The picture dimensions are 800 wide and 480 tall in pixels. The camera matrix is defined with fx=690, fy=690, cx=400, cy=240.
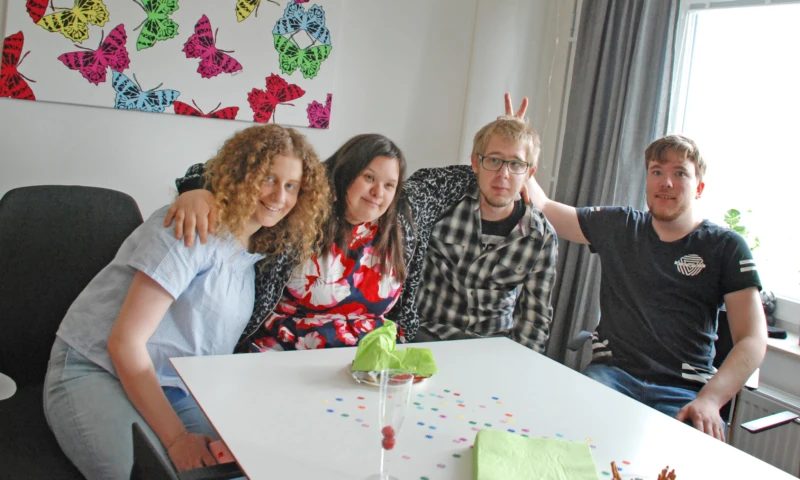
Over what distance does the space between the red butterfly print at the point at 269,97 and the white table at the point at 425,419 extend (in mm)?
1543

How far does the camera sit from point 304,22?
3.01 metres

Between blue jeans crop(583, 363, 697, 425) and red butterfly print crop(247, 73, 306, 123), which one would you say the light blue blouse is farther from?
red butterfly print crop(247, 73, 306, 123)

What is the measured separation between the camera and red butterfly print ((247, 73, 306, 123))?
9.68 ft

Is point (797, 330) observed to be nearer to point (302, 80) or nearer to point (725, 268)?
point (725, 268)

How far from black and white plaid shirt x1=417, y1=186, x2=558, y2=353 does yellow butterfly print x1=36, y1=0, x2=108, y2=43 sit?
4.78 feet

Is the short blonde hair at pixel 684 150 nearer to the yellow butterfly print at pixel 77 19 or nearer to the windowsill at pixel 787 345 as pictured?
the windowsill at pixel 787 345

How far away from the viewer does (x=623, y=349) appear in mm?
2330

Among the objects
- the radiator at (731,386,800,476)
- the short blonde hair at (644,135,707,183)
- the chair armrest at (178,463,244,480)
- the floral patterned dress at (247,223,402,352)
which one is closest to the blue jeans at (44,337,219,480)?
the chair armrest at (178,463,244,480)

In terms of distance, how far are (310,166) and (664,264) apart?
1.26 m

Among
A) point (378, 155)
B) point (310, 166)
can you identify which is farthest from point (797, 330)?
point (310, 166)

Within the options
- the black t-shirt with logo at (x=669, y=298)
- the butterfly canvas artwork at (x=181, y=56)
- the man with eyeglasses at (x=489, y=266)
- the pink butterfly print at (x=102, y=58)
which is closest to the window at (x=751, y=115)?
the black t-shirt with logo at (x=669, y=298)

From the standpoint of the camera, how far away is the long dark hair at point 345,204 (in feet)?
6.61

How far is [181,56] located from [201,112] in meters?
0.24

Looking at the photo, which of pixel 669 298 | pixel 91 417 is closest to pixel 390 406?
pixel 91 417
